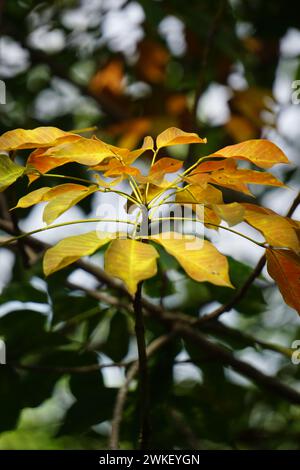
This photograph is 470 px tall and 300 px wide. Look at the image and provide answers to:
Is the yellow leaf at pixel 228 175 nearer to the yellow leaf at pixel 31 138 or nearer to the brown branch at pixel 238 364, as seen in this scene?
the yellow leaf at pixel 31 138

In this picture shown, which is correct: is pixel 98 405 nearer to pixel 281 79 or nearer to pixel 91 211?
pixel 91 211

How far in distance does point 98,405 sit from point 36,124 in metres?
1.00

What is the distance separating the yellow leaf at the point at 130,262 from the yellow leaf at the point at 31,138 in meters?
0.17

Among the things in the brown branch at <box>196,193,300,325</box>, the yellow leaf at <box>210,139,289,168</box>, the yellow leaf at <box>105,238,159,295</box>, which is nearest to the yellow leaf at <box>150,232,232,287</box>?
the yellow leaf at <box>105,238,159,295</box>

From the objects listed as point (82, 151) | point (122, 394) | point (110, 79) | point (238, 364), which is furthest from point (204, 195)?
point (110, 79)

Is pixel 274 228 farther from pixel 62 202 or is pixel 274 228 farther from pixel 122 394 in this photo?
pixel 122 394

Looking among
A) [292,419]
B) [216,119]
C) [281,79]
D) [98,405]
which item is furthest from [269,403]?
[281,79]

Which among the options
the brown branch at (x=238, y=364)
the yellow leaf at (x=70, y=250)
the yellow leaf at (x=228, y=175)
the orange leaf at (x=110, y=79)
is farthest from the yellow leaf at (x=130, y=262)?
A: the orange leaf at (x=110, y=79)

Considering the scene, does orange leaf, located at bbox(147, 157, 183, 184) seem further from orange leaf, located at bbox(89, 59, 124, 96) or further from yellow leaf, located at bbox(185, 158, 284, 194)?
orange leaf, located at bbox(89, 59, 124, 96)

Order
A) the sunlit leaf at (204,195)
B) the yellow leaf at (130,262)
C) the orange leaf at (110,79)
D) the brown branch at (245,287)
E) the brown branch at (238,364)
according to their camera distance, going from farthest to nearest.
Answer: the orange leaf at (110,79) < the brown branch at (238,364) < the brown branch at (245,287) < the sunlit leaf at (204,195) < the yellow leaf at (130,262)

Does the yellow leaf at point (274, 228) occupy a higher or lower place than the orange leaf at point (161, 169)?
lower

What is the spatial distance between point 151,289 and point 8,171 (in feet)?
2.10

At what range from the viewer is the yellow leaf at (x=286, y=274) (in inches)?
29.9

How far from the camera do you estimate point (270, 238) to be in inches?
28.1
